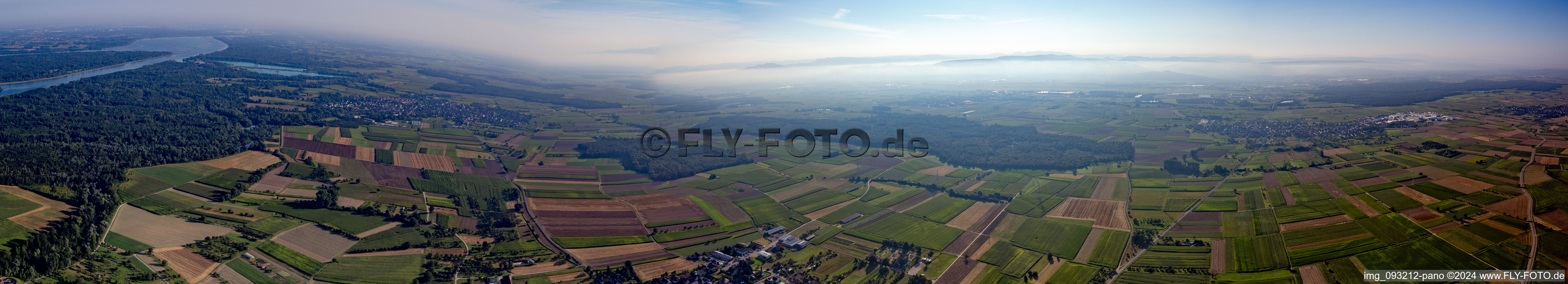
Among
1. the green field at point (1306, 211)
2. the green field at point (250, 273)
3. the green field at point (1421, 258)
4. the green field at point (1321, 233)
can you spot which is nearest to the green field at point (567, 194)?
the green field at point (250, 273)

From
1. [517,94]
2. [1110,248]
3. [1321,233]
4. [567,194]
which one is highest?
[517,94]

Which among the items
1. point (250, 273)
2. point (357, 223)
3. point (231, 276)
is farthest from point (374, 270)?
point (357, 223)

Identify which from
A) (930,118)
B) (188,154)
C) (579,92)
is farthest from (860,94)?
(188,154)

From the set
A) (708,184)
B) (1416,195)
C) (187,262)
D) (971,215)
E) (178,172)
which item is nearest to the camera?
(187,262)

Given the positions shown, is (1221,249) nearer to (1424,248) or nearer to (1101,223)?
(1101,223)

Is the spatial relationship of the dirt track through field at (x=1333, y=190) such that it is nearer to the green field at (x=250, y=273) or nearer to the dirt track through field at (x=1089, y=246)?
the dirt track through field at (x=1089, y=246)

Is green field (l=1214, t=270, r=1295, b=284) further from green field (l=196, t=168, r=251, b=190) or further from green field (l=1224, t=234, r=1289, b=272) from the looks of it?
green field (l=196, t=168, r=251, b=190)

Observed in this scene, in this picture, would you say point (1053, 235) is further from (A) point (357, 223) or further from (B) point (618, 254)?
(A) point (357, 223)
